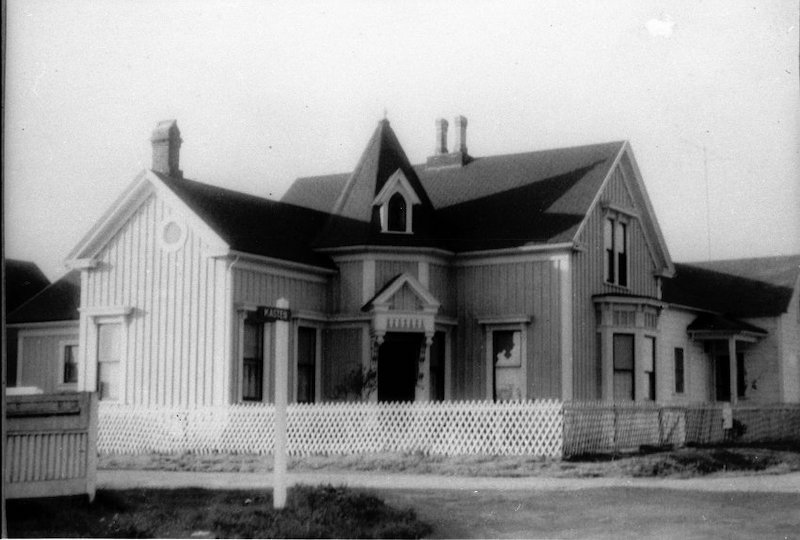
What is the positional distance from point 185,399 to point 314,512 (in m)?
10.5

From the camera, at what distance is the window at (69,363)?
25438 millimetres

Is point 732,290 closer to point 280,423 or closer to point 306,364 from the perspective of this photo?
point 306,364

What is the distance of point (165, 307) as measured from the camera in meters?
23.2

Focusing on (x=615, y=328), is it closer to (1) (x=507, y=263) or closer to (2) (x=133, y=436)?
(1) (x=507, y=263)

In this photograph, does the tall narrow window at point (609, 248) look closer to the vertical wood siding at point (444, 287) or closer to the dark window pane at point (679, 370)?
the vertical wood siding at point (444, 287)

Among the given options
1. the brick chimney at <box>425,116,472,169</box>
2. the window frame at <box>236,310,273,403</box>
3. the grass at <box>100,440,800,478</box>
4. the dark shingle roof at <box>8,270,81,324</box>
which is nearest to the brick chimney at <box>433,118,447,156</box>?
the brick chimney at <box>425,116,472,169</box>

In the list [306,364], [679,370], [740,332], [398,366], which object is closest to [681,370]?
[679,370]

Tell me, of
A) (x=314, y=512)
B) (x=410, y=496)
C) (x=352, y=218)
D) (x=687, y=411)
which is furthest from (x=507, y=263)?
(x=314, y=512)

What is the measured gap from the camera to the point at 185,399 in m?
22.9

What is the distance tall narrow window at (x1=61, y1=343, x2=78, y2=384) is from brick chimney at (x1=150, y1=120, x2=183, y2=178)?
4.48 m

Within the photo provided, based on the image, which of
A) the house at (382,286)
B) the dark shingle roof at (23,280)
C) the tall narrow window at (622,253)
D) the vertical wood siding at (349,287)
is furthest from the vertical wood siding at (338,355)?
the tall narrow window at (622,253)

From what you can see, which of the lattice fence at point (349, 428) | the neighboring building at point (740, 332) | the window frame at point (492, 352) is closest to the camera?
the lattice fence at point (349, 428)

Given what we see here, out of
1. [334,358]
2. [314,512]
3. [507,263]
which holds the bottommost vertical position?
[314,512]

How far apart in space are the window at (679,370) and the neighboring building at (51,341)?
1650 cm
